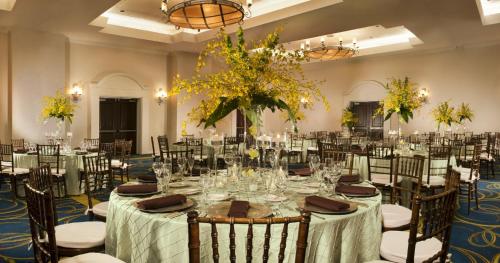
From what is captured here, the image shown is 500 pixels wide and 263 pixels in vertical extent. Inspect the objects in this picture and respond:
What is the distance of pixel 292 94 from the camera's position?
9.59 feet

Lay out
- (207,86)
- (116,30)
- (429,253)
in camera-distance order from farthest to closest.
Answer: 1. (116,30)
2. (207,86)
3. (429,253)

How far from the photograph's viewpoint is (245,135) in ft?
9.76

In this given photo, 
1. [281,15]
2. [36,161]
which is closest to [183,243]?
[36,161]

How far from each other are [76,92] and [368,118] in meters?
9.76

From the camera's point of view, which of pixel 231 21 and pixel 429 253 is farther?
pixel 231 21

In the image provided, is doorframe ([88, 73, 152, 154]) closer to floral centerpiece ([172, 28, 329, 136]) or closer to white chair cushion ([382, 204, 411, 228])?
floral centerpiece ([172, 28, 329, 136])

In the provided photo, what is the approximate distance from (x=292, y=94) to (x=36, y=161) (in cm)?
513

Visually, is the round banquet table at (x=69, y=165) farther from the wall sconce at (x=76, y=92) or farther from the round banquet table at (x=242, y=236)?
the wall sconce at (x=76, y=92)

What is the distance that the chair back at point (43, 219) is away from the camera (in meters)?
1.82

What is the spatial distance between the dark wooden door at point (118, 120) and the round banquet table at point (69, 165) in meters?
5.75

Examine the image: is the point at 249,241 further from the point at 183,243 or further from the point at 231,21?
the point at 231,21

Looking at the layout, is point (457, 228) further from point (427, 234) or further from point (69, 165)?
point (69, 165)

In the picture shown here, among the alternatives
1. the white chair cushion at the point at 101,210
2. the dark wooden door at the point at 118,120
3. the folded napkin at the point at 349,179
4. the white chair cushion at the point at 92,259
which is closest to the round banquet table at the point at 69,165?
the white chair cushion at the point at 101,210

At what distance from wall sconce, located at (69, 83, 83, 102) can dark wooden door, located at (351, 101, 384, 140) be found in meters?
9.32
